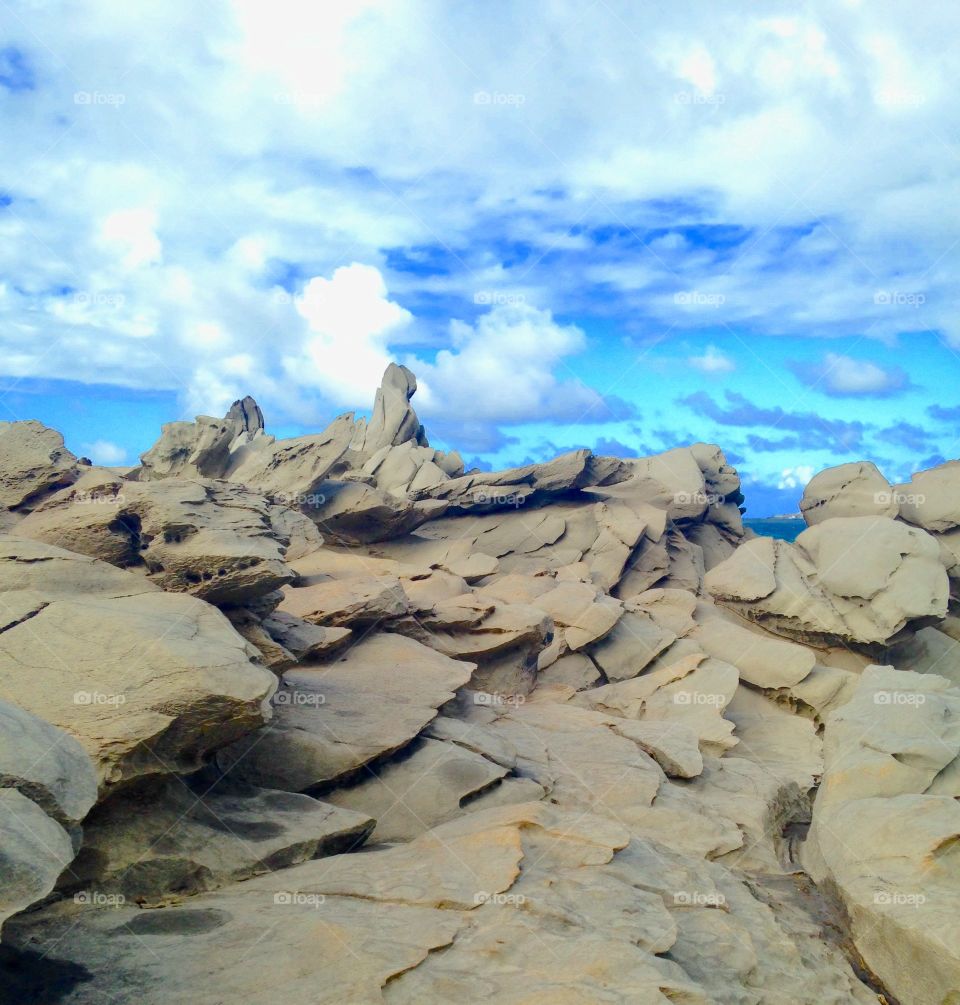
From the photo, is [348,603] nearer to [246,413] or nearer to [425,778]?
[425,778]

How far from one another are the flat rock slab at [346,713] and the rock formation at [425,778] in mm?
36

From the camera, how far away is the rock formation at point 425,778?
15.7 feet

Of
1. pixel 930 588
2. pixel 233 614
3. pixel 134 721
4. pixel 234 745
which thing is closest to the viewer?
pixel 134 721

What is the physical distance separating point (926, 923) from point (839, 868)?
144 centimetres

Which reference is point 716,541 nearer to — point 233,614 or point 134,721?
point 233,614

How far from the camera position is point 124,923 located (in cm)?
513

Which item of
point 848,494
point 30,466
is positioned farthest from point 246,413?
point 30,466

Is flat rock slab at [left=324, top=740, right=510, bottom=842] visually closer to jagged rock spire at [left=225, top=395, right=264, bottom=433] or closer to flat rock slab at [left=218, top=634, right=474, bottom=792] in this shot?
flat rock slab at [left=218, top=634, right=474, bottom=792]

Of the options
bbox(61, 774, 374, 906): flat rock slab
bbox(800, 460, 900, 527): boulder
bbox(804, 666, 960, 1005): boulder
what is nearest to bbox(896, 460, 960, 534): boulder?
bbox(800, 460, 900, 527): boulder

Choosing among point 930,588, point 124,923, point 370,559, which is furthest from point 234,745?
point 930,588

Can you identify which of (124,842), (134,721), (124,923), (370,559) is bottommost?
(124,923)

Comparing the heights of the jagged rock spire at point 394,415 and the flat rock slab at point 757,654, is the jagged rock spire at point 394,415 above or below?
above

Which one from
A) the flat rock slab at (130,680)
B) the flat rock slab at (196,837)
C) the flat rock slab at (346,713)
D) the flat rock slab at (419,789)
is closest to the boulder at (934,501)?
the flat rock slab at (346,713)

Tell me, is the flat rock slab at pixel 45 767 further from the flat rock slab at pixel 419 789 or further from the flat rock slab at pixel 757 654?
the flat rock slab at pixel 757 654
